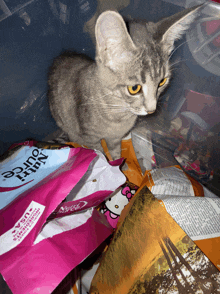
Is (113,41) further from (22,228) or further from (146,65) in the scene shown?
(22,228)

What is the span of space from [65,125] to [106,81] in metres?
0.41

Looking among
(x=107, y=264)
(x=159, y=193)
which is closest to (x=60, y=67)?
(x=159, y=193)

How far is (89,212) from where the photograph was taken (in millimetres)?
686

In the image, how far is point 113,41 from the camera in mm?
566

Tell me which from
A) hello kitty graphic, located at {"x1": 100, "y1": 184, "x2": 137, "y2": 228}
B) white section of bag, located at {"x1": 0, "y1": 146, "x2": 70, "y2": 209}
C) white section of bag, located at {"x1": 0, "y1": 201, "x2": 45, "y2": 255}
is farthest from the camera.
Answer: hello kitty graphic, located at {"x1": 100, "y1": 184, "x2": 137, "y2": 228}

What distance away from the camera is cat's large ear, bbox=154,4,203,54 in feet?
1.84

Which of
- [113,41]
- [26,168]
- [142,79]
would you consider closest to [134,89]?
[142,79]

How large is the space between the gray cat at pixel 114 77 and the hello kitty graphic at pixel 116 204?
250 millimetres

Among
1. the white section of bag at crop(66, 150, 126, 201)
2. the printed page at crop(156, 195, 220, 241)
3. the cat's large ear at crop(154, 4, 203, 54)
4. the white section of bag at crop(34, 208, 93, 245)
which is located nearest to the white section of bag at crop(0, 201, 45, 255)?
the white section of bag at crop(34, 208, 93, 245)

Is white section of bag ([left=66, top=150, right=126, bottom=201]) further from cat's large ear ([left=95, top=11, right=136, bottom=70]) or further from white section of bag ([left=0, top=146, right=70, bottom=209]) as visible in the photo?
cat's large ear ([left=95, top=11, right=136, bottom=70])

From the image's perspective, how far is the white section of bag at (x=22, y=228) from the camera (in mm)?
484

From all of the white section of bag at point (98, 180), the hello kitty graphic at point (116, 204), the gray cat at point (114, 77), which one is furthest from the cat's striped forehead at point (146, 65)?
the hello kitty graphic at point (116, 204)

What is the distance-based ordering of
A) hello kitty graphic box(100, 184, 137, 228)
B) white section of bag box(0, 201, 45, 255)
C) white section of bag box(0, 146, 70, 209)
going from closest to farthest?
white section of bag box(0, 201, 45, 255), white section of bag box(0, 146, 70, 209), hello kitty graphic box(100, 184, 137, 228)

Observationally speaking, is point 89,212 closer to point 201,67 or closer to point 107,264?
point 107,264
